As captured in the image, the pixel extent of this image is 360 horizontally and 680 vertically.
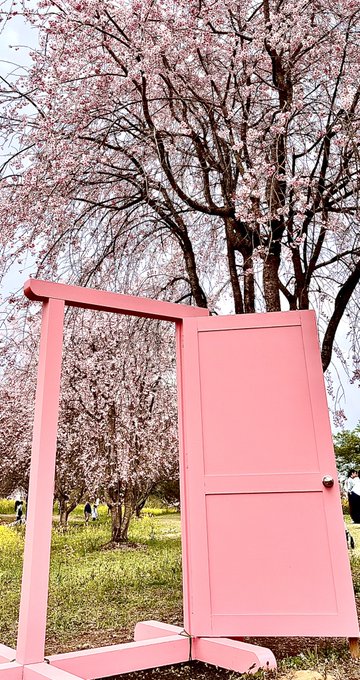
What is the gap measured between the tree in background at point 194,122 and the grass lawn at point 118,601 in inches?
81.2

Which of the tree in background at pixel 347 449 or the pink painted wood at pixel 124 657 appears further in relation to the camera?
the tree in background at pixel 347 449

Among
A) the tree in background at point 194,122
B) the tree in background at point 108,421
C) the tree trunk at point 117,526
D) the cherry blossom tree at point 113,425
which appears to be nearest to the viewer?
the tree in background at point 194,122

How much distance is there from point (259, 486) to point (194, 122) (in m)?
3.12

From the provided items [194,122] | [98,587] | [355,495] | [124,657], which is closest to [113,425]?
[98,587]

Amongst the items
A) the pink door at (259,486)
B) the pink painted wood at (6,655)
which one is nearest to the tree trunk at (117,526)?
the pink door at (259,486)

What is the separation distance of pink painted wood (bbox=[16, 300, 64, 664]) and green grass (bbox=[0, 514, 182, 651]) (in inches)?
50.9

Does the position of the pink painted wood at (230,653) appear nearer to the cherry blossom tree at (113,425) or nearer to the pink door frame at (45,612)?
the pink door frame at (45,612)

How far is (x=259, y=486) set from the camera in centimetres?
271

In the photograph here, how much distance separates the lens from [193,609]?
102 inches

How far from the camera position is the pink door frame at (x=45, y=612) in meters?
2.23

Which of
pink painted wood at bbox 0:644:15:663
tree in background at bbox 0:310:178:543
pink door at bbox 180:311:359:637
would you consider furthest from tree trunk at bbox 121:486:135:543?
pink painted wood at bbox 0:644:15:663

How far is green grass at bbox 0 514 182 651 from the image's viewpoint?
4.00 m

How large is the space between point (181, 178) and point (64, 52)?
147cm

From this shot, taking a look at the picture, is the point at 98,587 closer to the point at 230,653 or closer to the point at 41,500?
the point at 230,653
